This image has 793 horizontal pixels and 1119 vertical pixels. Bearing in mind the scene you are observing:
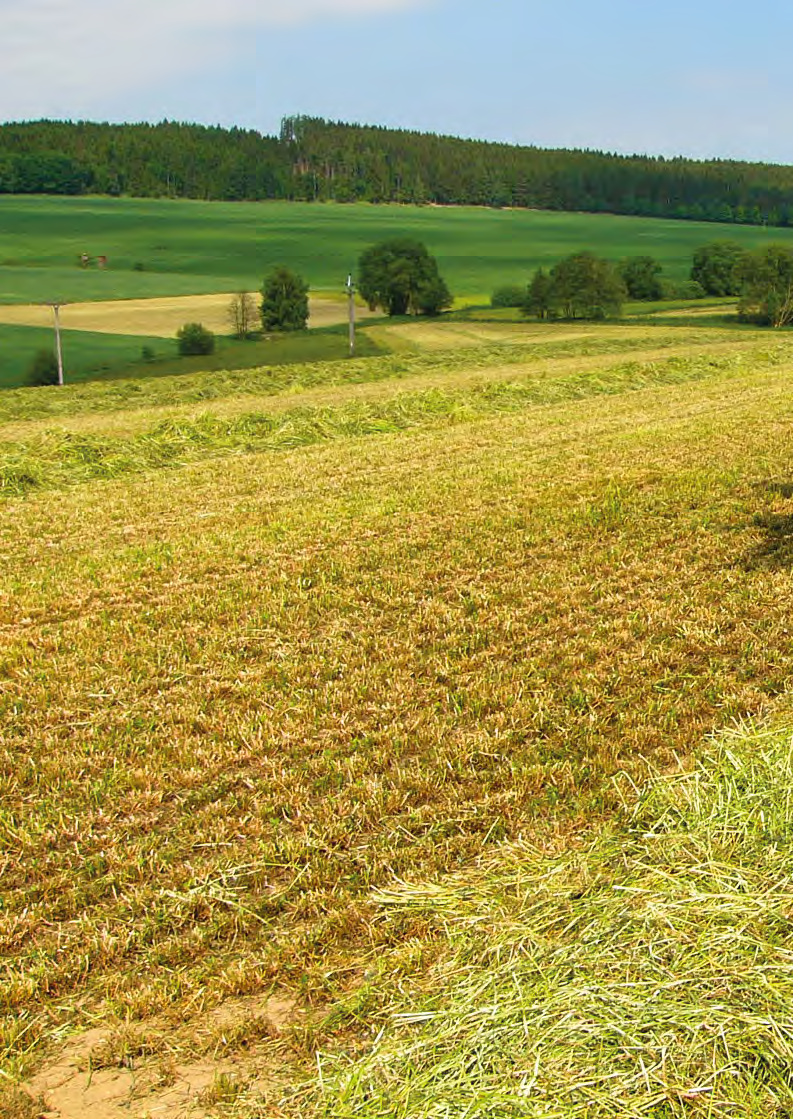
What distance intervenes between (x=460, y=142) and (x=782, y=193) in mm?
60547

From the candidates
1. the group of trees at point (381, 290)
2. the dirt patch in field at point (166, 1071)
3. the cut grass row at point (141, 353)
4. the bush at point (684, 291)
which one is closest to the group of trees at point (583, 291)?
the group of trees at point (381, 290)

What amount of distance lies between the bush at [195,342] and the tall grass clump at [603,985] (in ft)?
190

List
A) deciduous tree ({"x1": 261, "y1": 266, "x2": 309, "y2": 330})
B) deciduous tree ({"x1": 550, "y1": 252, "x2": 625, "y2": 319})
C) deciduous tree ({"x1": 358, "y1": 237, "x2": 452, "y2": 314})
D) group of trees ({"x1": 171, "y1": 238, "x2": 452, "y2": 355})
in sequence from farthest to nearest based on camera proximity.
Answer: deciduous tree ({"x1": 358, "y1": 237, "x2": 452, "y2": 314}) → group of trees ({"x1": 171, "y1": 238, "x2": 452, "y2": 355}) → deciduous tree ({"x1": 261, "y1": 266, "x2": 309, "y2": 330}) → deciduous tree ({"x1": 550, "y1": 252, "x2": 625, "y2": 319})

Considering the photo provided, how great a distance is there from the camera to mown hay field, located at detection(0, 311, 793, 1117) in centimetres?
398

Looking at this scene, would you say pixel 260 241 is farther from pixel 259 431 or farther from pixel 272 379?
pixel 259 431

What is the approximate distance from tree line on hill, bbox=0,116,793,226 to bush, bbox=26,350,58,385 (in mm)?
91026

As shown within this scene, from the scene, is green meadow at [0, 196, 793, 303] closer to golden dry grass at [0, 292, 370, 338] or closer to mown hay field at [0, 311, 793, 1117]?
golden dry grass at [0, 292, 370, 338]

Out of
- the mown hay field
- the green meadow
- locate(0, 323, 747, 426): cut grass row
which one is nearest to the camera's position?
the mown hay field

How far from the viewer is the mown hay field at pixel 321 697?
3.98m

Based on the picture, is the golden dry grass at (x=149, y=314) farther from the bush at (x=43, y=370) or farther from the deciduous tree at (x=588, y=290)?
the deciduous tree at (x=588, y=290)

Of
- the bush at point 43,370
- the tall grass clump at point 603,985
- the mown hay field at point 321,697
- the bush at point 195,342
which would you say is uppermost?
the tall grass clump at point 603,985

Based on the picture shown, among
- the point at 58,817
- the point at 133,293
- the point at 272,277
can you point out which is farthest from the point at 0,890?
the point at 133,293

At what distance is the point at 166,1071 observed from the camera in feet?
11.5

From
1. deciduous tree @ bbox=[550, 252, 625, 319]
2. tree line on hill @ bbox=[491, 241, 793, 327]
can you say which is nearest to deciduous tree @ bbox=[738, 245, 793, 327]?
tree line on hill @ bbox=[491, 241, 793, 327]
